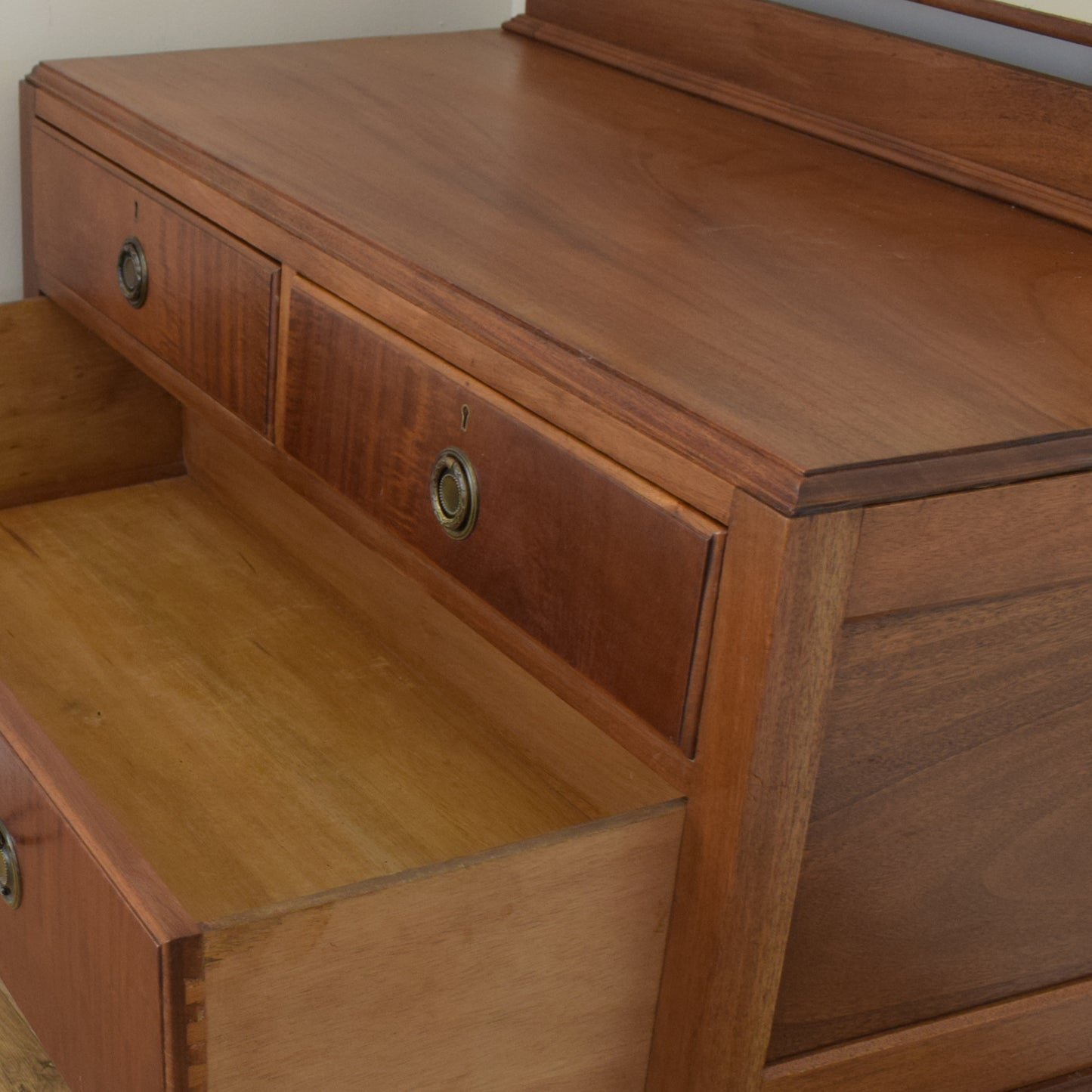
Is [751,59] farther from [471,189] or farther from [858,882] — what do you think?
[858,882]

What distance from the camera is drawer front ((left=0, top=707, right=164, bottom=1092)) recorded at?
0.58 m

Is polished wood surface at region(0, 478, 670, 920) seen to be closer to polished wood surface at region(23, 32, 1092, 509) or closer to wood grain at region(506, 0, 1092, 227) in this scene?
→ polished wood surface at region(23, 32, 1092, 509)

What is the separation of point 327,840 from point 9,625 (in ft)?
0.99

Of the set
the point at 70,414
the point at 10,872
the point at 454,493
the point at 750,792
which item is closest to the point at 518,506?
the point at 454,493

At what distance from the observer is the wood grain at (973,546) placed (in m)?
0.58

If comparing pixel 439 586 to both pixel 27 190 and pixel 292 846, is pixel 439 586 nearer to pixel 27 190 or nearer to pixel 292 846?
pixel 292 846

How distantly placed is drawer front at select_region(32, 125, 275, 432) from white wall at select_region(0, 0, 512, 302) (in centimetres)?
7

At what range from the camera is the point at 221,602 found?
0.99 m

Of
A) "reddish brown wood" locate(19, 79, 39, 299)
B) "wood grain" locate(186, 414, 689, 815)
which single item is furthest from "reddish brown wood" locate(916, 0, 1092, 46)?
"reddish brown wood" locate(19, 79, 39, 299)

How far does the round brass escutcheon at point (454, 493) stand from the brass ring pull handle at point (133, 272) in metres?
0.34

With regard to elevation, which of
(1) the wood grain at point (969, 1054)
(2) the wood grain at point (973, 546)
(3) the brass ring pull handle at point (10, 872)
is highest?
(2) the wood grain at point (973, 546)

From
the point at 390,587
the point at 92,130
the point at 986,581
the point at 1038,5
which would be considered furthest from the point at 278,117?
the point at 986,581

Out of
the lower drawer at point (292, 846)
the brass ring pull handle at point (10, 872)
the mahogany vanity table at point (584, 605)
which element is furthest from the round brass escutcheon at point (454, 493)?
the brass ring pull handle at point (10, 872)

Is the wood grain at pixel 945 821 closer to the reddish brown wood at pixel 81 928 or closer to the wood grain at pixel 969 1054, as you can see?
the wood grain at pixel 969 1054
